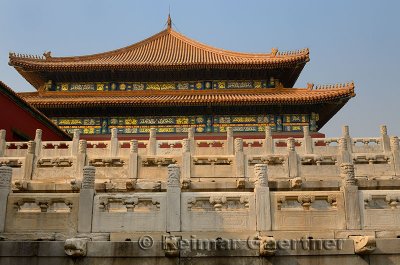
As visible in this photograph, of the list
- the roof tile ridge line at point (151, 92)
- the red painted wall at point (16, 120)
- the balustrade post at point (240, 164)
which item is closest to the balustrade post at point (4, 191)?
the balustrade post at point (240, 164)

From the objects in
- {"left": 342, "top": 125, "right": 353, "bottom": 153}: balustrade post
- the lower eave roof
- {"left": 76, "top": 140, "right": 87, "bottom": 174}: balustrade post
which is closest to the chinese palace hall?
the lower eave roof

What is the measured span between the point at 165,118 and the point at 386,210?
57.0 ft

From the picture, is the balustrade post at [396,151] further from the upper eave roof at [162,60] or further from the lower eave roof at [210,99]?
the upper eave roof at [162,60]

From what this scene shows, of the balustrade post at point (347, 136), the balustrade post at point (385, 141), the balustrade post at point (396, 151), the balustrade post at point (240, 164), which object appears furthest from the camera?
the balustrade post at point (385, 141)

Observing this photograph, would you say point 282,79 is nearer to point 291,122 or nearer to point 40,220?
point 291,122

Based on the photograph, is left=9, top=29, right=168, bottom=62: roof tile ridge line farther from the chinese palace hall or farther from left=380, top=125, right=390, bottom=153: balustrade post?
left=380, top=125, right=390, bottom=153: balustrade post

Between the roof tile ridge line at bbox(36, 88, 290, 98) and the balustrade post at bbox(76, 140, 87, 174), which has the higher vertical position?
the roof tile ridge line at bbox(36, 88, 290, 98)

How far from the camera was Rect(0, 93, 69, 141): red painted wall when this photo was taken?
17312 millimetres

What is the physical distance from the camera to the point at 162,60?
26859 millimetres

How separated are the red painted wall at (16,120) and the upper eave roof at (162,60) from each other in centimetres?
632

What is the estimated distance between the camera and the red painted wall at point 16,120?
56.8 feet

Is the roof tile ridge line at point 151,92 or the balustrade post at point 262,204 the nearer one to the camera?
the balustrade post at point 262,204

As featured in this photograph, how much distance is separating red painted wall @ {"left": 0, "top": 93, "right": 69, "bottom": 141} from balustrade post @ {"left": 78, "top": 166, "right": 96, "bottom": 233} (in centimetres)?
1123

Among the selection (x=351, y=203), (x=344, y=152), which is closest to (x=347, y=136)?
(x=344, y=152)
